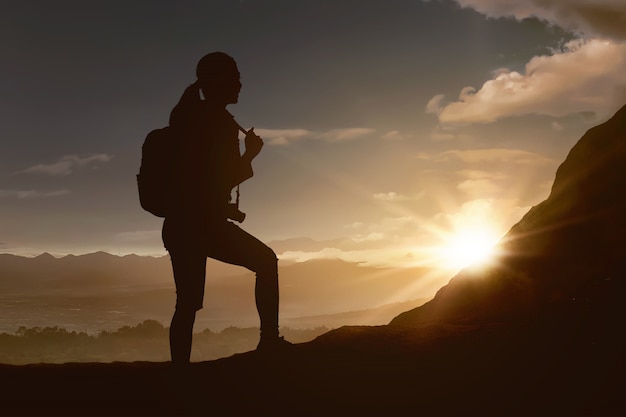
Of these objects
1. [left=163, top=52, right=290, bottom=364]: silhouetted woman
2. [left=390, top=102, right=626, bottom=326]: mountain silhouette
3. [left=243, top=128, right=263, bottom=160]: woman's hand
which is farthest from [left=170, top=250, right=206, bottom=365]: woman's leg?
[left=390, top=102, right=626, bottom=326]: mountain silhouette

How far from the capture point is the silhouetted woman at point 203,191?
6898 mm

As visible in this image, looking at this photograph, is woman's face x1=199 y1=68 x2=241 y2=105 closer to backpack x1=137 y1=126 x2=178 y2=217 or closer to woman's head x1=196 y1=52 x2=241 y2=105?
woman's head x1=196 y1=52 x2=241 y2=105

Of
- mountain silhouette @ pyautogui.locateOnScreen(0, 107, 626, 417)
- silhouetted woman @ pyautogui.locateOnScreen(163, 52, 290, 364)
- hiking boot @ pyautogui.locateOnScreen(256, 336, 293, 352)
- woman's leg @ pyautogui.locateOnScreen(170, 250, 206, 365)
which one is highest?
silhouetted woman @ pyautogui.locateOnScreen(163, 52, 290, 364)

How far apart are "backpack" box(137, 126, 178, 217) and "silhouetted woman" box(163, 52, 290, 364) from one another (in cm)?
13

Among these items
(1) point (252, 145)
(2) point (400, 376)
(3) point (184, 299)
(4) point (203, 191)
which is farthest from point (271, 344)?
(1) point (252, 145)

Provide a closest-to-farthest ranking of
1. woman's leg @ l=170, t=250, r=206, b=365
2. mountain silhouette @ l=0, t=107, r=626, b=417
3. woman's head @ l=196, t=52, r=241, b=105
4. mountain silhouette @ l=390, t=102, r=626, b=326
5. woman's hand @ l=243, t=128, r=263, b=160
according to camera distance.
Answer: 1. mountain silhouette @ l=0, t=107, r=626, b=417
2. woman's leg @ l=170, t=250, r=206, b=365
3. woman's head @ l=196, t=52, r=241, b=105
4. woman's hand @ l=243, t=128, r=263, b=160
5. mountain silhouette @ l=390, t=102, r=626, b=326

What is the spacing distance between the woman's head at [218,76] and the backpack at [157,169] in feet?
2.41

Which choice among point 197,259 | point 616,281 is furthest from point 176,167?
point 616,281

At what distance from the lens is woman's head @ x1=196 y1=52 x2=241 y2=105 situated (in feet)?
23.3

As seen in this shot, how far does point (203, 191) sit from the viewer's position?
6.98 m

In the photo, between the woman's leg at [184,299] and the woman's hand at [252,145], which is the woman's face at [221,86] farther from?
the woman's leg at [184,299]

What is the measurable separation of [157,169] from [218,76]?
1466 mm

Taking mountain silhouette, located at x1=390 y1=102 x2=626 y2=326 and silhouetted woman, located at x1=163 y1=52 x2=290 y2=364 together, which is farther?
mountain silhouette, located at x1=390 y1=102 x2=626 y2=326

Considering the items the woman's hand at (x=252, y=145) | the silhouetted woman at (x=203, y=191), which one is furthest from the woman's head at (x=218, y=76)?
the woman's hand at (x=252, y=145)
